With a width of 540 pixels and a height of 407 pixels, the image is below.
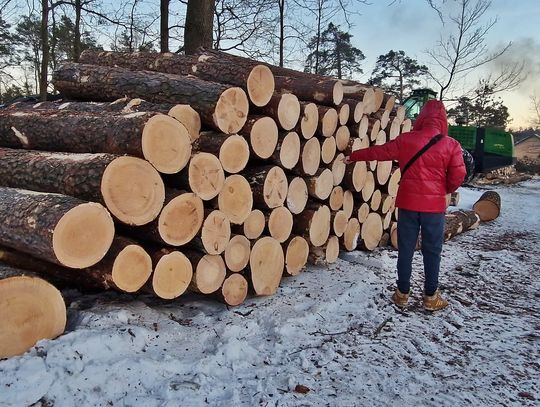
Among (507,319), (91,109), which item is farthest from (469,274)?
(91,109)

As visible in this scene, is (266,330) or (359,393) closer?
(359,393)

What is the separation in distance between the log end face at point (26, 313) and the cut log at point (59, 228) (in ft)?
0.69

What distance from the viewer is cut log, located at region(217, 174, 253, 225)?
3.72 metres

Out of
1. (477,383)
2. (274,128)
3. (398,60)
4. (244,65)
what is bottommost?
(477,383)

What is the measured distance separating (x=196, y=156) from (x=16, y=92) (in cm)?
2940

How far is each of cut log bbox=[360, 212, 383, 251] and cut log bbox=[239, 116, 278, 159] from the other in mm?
2087

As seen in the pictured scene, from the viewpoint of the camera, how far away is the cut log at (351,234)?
17.7 feet

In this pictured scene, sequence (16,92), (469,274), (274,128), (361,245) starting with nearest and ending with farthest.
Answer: (274,128) → (469,274) → (361,245) → (16,92)

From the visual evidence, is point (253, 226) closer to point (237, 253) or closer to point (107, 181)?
point (237, 253)

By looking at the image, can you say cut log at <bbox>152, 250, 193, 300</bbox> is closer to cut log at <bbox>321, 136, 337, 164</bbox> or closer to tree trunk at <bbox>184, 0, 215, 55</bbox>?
cut log at <bbox>321, 136, 337, 164</bbox>

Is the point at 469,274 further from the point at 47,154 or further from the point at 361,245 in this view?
the point at 47,154

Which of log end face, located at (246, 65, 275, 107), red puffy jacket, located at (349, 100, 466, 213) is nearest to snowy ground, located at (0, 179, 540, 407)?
red puffy jacket, located at (349, 100, 466, 213)

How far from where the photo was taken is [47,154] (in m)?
3.47

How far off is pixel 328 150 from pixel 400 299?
5.81 ft
